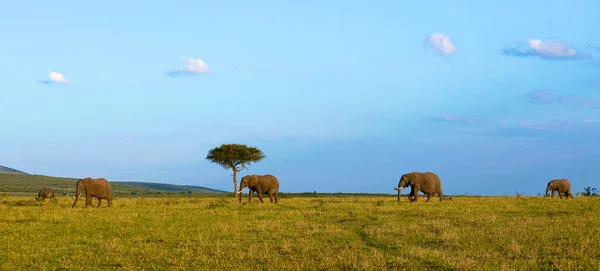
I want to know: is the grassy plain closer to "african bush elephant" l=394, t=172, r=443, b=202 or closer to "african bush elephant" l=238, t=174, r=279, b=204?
"african bush elephant" l=394, t=172, r=443, b=202

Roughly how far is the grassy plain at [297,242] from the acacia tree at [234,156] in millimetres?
38916

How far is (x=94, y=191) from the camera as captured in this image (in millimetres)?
29969

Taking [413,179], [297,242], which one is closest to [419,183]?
[413,179]

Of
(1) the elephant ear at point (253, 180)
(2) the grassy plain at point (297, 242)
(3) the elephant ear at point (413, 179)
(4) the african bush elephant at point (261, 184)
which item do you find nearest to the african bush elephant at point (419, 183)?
(3) the elephant ear at point (413, 179)

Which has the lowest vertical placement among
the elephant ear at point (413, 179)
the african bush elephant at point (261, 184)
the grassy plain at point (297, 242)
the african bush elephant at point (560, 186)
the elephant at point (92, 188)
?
the grassy plain at point (297, 242)

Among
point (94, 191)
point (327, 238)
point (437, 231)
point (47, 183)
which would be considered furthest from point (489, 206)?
point (47, 183)

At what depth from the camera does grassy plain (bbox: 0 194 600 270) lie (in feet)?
41.8

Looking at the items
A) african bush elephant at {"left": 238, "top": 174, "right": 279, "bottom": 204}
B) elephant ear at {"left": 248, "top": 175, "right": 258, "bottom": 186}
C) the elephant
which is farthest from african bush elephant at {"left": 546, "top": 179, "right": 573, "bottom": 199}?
the elephant

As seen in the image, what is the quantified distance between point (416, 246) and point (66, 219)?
43.5 feet

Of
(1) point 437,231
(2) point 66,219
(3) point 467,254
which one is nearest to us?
(3) point 467,254

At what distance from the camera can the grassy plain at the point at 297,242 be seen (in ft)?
41.8

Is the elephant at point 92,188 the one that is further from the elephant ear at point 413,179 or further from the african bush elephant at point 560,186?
the african bush elephant at point 560,186

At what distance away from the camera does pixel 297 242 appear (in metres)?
15.6

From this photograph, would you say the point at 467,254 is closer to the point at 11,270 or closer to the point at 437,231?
the point at 437,231
